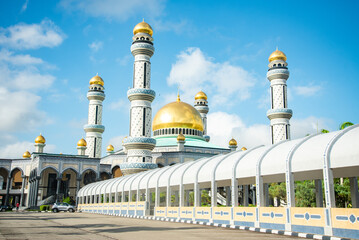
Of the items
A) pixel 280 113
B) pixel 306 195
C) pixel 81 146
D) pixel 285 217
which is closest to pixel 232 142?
pixel 280 113

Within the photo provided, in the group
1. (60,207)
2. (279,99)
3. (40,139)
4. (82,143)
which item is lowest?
(60,207)

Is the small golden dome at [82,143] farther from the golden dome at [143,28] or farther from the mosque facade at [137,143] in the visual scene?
the golden dome at [143,28]

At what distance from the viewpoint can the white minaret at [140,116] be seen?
48.1 meters

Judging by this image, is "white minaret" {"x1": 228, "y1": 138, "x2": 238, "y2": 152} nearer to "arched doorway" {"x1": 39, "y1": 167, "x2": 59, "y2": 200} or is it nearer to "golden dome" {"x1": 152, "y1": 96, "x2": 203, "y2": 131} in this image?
"golden dome" {"x1": 152, "y1": 96, "x2": 203, "y2": 131}

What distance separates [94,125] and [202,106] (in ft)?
80.1

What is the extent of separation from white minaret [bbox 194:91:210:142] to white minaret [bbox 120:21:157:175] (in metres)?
28.8

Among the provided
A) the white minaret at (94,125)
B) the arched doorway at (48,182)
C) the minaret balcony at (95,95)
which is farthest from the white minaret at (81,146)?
the minaret balcony at (95,95)

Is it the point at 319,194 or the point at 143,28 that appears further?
the point at 143,28

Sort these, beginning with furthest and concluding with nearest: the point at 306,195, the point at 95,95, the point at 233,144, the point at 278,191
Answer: the point at 233,144 < the point at 95,95 < the point at 278,191 < the point at 306,195

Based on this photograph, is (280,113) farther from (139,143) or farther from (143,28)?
(143,28)

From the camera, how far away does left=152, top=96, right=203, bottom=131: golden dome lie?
66.8 metres

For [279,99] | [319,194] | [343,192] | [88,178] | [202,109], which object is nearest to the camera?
[319,194]

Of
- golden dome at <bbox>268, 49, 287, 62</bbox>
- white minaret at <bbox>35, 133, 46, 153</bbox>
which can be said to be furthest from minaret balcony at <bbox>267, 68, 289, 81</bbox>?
white minaret at <bbox>35, 133, 46, 153</bbox>

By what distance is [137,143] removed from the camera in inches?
1890
